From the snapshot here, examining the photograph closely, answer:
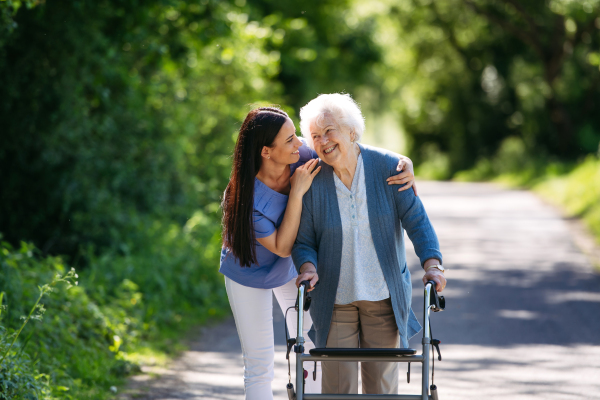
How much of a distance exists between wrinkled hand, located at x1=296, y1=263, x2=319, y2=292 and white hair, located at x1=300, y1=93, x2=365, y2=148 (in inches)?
26.3

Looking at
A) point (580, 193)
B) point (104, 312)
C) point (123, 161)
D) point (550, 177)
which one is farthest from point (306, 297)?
point (550, 177)

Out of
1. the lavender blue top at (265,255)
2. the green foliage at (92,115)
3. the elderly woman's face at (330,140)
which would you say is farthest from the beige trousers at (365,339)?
the green foliage at (92,115)

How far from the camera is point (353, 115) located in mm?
3646

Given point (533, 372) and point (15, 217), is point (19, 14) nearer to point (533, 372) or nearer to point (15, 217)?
point (15, 217)

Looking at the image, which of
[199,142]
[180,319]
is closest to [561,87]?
[199,142]

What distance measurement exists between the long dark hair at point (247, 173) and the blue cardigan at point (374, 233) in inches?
10.7

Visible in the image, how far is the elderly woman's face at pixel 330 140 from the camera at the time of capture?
3.61 metres

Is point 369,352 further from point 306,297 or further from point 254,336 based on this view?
point 254,336

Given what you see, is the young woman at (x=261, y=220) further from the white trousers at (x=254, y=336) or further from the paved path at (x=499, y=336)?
the paved path at (x=499, y=336)

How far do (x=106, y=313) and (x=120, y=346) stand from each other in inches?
17.0

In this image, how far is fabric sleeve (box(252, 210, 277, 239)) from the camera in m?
3.73

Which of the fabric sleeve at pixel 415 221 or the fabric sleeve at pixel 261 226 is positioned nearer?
the fabric sleeve at pixel 415 221

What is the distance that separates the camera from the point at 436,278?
3.46m

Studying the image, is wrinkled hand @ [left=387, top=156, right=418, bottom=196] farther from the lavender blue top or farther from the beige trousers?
the beige trousers
